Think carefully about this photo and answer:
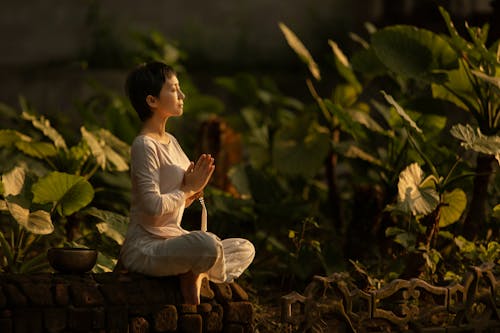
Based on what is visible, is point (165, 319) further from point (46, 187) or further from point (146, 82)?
point (46, 187)

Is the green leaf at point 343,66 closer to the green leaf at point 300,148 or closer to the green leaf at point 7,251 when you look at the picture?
the green leaf at point 300,148

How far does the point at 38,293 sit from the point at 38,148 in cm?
185

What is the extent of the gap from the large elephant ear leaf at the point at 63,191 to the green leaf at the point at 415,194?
1.23m

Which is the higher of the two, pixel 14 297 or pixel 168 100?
pixel 168 100

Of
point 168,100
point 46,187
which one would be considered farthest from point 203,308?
point 46,187

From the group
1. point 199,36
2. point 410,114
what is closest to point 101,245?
point 410,114

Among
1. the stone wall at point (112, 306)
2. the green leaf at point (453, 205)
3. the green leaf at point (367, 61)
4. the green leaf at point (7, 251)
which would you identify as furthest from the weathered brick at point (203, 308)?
the green leaf at point (367, 61)

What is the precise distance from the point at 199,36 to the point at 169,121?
1.96m

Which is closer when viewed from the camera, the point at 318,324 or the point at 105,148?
the point at 318,324

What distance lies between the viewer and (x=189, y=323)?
346cm

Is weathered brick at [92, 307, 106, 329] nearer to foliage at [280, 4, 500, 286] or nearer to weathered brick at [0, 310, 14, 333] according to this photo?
weathered brick at [0, 310, 14, 333]

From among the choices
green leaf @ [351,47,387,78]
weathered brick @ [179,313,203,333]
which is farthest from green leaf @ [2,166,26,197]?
green leaf @ [351,47,387,78]

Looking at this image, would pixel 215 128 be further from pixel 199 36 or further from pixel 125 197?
pixel 199 36

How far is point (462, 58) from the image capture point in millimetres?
4953
